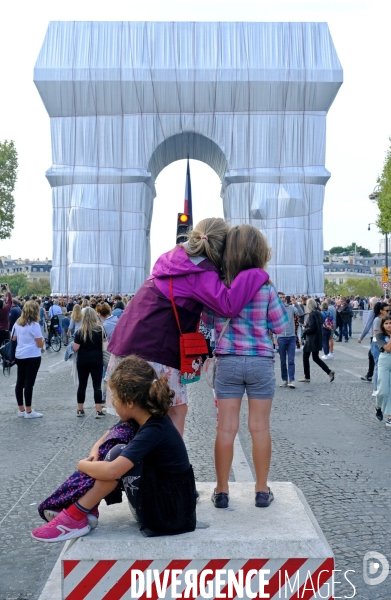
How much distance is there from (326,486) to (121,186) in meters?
36.2

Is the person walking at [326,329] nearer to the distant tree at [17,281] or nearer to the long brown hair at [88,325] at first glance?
the long brown hair at [88,325]

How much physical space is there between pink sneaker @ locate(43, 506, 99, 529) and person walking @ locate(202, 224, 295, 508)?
80cm

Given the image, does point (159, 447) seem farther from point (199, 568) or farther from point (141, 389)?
point (199, 568)

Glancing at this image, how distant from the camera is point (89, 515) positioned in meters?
3.72

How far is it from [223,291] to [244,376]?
48 cm

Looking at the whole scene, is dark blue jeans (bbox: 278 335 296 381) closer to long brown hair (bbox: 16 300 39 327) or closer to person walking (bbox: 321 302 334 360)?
long brown hair (bbox: 16 300 39 327)

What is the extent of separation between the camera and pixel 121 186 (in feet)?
136

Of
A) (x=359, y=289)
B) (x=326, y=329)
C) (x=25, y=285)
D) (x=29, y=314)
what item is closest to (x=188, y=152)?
(x=326, y=329)

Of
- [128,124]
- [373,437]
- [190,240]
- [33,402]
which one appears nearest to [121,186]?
[128,124]

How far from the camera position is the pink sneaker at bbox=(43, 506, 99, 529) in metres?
3.71

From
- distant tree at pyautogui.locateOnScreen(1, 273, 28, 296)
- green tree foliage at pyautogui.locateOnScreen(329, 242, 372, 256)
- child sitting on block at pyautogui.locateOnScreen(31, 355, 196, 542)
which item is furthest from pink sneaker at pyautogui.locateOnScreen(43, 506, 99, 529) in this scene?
green tree foliage at pyautogui.locateOnScreen(329, 242, 372, 256)

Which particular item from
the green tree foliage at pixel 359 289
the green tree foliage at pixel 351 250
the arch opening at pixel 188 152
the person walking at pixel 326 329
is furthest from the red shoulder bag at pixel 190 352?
the green tree foliage at pixel 351 250

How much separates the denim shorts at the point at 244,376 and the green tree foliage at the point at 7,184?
45953mm

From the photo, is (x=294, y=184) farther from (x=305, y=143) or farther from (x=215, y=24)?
(x=215, y=24)
